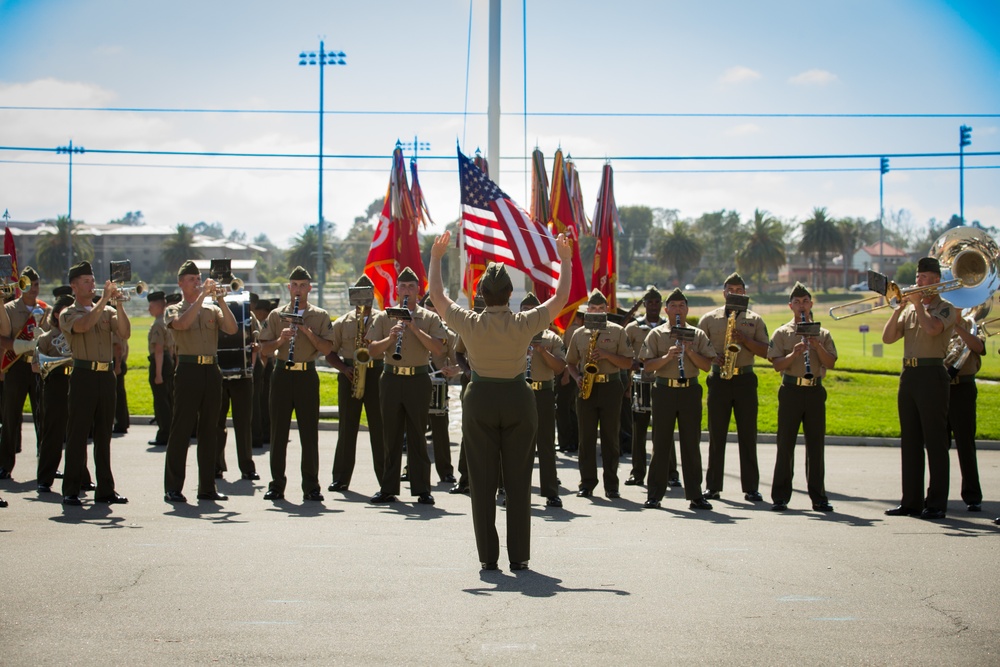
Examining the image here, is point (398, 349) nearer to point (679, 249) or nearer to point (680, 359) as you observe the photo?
point (680, 359)

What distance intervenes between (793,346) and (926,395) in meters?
1.39

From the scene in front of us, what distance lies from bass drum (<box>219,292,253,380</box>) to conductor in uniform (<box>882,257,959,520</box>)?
7217mm

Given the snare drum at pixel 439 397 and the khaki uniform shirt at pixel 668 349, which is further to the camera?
the snare drum at pixel 439 397

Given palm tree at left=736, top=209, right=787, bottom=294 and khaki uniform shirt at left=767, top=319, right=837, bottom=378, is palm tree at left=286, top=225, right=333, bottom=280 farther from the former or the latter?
khaki uniform shirt at left=767, top=319, right=837, bottom=378

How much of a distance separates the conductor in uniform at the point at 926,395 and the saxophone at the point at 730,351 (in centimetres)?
164

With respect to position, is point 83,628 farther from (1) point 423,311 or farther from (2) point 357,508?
(1) point 423,311

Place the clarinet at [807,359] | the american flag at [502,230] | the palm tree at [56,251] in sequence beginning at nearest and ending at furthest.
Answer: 1. the clarinet at [807,359]
2. the american flag at [502,230]
3. the palm tree at [56,251]

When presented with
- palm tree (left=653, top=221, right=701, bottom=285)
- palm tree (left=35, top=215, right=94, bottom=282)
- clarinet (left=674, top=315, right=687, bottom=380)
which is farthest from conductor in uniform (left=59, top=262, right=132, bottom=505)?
palm tree (left=653, top=221, right=701, bottom=285)

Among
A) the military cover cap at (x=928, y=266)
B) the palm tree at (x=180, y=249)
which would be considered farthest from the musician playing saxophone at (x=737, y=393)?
the palm tree at (x=180, y=249)

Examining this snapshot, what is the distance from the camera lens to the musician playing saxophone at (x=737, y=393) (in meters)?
11.2

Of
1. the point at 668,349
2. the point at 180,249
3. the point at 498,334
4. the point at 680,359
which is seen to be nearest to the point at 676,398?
the point at 680,359

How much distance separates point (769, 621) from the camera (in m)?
5.82

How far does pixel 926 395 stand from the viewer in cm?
1007

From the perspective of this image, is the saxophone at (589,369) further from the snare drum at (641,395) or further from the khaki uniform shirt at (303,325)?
the khaki uniform shirt at (303,325)
